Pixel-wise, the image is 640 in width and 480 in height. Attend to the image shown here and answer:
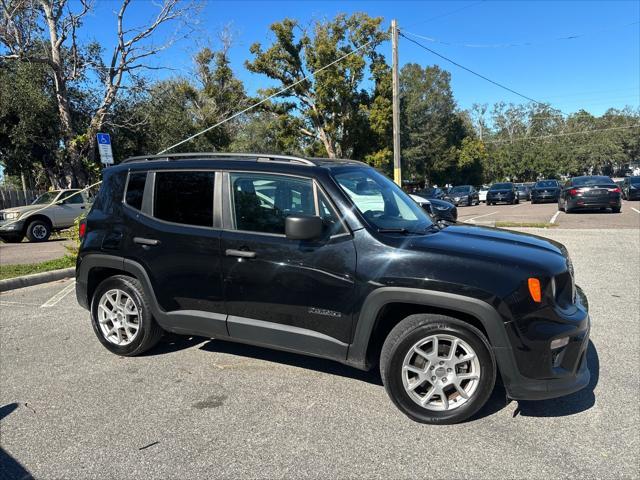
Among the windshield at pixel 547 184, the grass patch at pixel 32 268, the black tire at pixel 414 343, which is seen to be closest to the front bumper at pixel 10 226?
the grass patch at pixel 32 268

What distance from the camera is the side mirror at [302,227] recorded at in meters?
3.30

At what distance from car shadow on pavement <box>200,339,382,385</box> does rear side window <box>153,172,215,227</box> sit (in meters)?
1.36

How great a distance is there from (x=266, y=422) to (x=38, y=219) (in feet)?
46.4

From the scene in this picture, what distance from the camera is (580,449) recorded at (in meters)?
2.92

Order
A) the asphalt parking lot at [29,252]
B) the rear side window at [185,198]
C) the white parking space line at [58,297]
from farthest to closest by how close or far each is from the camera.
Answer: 1. the asphalt parking lot at [29,252]
2. the white parking space line at [58,297]
3. the rear side window at [185,198]

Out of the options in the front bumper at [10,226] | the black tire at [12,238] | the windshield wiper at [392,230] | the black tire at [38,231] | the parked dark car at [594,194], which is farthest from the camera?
the parked dark car at [594,194]

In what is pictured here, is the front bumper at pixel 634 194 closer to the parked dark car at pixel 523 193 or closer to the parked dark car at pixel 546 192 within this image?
the parked dark car at pixel 546 192

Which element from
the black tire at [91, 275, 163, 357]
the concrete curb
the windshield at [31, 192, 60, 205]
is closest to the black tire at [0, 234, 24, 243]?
the windshield at [31, 192, 60, 205]

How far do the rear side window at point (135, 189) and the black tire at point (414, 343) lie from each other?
2623mm

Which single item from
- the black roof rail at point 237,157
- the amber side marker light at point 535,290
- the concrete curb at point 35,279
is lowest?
the concrete curb at point 35,279

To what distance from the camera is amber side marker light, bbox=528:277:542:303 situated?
3008 mm

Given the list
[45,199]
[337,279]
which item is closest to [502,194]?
[45,199]

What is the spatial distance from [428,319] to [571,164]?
89.4 meters

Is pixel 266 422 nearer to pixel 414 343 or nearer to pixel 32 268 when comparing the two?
pixel 414 343
